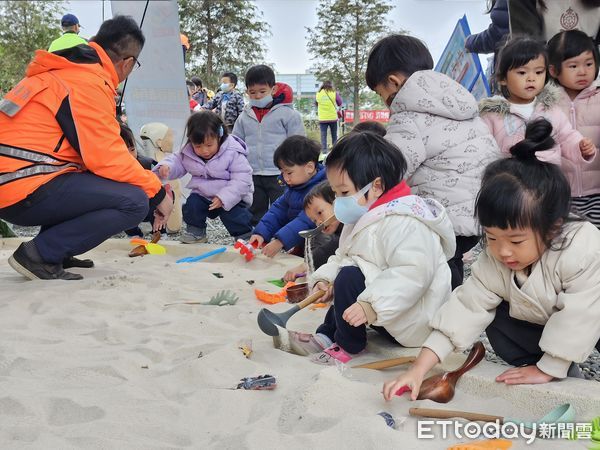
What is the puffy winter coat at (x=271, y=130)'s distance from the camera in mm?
4902

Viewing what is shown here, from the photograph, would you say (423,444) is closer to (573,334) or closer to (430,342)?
(430,342)

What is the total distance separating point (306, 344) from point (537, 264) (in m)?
0.81

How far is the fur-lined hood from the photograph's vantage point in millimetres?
2695

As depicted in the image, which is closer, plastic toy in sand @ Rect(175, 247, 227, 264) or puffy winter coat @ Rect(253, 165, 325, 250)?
puffy winter coat @ Rect(253, 165, 325, 250)

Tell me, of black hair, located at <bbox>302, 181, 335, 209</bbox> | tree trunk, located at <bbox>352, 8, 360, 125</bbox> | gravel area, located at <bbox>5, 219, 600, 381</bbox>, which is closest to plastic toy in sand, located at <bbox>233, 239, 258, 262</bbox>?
black hair, located at <bbox>302, 181, 335, 209</bbox>

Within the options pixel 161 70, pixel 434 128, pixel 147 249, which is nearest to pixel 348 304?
pixel 434 128

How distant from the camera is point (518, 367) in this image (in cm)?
164

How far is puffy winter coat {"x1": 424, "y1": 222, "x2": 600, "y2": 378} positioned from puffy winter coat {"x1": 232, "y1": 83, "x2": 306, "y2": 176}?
3.38 m

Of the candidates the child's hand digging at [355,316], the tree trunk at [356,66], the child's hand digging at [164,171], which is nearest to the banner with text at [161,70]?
the child's hand digging at [164,171]

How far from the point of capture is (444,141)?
247cm

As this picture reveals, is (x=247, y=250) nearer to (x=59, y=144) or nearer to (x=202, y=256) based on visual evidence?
(x=202, y=256)

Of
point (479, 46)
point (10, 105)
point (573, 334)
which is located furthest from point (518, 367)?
point (479, 46)

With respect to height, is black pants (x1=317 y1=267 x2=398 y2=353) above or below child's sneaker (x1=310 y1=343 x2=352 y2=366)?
above

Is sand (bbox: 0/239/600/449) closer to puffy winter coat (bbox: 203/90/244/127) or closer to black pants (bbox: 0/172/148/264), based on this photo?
black pants (bbox: 0/172/148/264)
